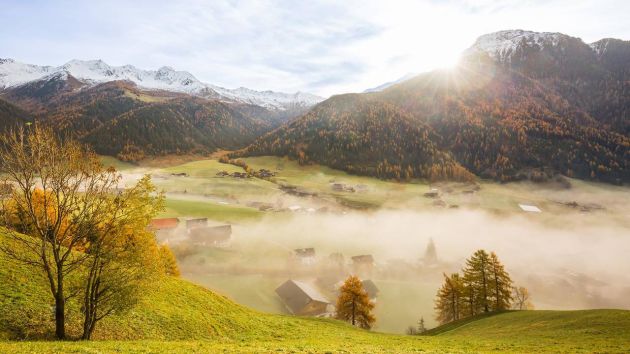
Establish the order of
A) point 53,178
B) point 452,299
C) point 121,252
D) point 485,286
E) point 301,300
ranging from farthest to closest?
point 301,300, point 452,299, point 485,286, point 121,252, point 53,178

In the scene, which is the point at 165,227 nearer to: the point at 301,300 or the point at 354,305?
the point at 301,300

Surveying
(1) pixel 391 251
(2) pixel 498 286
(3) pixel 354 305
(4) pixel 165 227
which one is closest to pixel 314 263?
(1) pixel 391 251

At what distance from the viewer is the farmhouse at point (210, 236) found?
4717 inches

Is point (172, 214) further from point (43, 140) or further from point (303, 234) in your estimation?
point (43, 140)

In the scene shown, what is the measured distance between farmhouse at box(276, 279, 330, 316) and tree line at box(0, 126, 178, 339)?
189 ft

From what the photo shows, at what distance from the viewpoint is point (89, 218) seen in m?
26.5

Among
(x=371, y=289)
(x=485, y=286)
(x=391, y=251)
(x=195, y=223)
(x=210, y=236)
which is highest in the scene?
(x=195, y=223)

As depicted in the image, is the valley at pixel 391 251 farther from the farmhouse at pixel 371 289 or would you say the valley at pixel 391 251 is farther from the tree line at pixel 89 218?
the tree line at pixel 89 218

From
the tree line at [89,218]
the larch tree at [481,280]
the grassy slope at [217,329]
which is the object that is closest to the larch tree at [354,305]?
the larch tree at [481,280]

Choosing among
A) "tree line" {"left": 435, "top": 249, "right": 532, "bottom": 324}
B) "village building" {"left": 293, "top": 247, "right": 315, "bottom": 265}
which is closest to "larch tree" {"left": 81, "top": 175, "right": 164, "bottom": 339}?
"tree line" {"left": 435, "top": 249, "right": 532, "bottom": 324}

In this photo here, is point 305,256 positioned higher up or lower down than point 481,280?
lower down

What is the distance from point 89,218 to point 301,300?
64.1 metres

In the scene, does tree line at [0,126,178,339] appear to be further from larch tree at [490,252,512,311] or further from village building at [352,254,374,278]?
village building at [352,254,374,278]

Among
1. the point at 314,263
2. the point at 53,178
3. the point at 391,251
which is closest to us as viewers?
the point at 53,178
